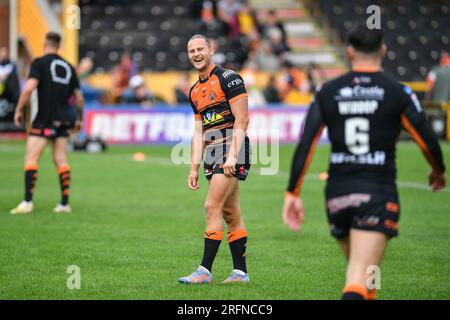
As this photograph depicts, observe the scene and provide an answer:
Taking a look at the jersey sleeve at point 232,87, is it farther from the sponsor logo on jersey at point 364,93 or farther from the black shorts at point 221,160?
the sponsor logo on jersey at point 364,93

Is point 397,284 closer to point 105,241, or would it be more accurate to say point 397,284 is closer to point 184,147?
point 105,241

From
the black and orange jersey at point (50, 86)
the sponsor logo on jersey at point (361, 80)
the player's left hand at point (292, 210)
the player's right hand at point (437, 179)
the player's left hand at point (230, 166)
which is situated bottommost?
the player's left hand at point (292, 210)

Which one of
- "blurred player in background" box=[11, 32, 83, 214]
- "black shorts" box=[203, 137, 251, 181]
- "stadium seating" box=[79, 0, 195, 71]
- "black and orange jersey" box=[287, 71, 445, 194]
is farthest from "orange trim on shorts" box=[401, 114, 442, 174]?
"stadium seating" box=[79, 0, 195, 71]

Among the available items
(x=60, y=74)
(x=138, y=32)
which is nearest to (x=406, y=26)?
(x=138, y=32)

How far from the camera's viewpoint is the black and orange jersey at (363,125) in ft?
21.0

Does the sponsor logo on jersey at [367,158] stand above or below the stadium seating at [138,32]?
below

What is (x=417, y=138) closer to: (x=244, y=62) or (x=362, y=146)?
(x=362, y=146)

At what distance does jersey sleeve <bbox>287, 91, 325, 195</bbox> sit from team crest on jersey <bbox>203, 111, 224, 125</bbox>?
2423 millimetres

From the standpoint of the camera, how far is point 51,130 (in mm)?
14188

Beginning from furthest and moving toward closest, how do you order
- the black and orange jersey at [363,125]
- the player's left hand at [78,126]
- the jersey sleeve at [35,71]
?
the player's left hand at [78,126], the jersey sleeve at [35,71], the black and orange jersey at [363,125]

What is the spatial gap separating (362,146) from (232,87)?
2531mm

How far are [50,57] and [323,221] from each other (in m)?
4.38

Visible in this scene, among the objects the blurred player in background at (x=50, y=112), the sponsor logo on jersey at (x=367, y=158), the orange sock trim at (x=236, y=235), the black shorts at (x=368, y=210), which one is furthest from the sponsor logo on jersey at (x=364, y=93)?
the blurred player in background at (x=50, y=112)
